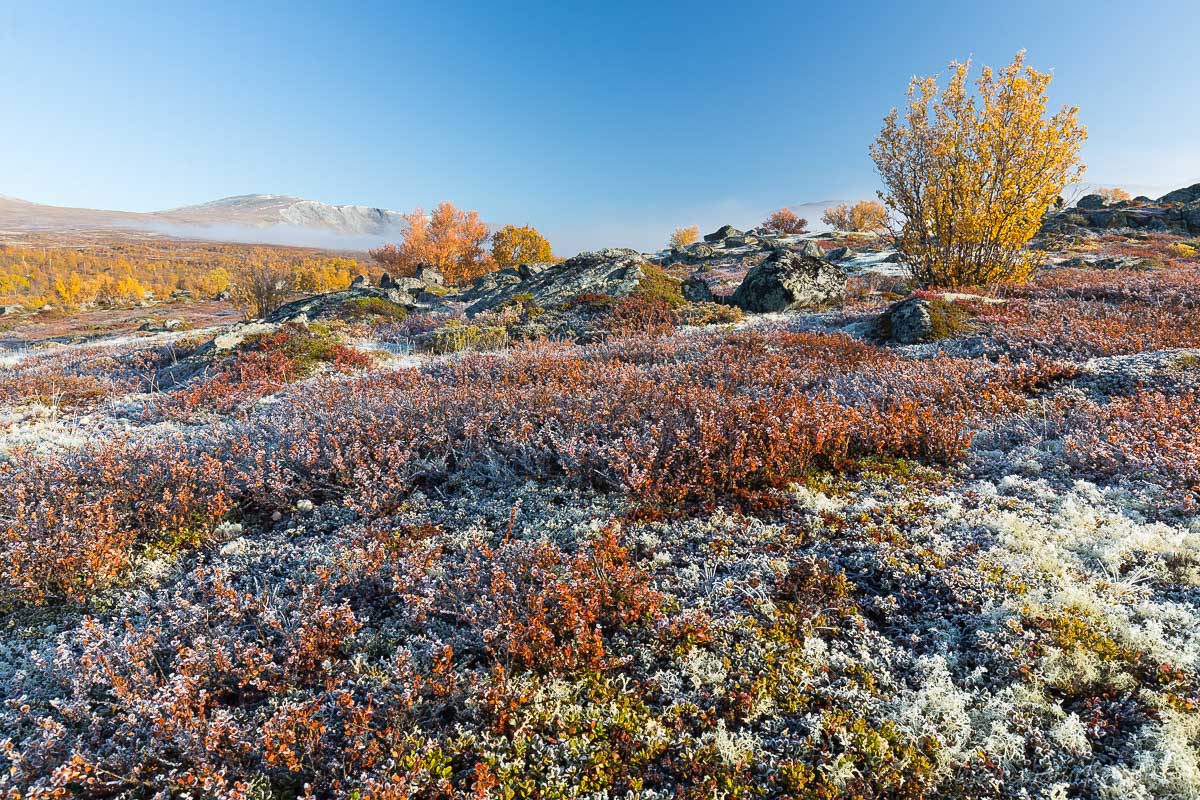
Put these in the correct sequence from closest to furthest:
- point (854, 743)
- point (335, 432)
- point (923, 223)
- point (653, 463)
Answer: point (854, 743) → point (653, 463) → point (335, 432) → point (923, 223)

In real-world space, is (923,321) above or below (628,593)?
above

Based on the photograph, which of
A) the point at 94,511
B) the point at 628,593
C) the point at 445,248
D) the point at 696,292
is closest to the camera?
the point at 628,593

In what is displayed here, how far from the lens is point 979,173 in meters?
13.6

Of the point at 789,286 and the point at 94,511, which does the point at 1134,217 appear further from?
the point at 94,511

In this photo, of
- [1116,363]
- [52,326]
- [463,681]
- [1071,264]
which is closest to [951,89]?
[1116,363]

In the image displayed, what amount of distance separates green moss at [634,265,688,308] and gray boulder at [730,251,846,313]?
2008mm

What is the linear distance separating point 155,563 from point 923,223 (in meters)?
17.9

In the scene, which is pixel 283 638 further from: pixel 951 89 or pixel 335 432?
pixel 951 89

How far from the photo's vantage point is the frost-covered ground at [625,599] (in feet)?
6.93

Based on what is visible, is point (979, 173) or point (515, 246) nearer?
point (979, 173)

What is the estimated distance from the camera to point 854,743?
2.15 meters

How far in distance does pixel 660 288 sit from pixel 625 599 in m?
15.2

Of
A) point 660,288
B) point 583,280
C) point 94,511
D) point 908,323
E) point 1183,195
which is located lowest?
point 94,511

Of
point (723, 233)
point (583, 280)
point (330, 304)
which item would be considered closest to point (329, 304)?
point (330, 304)
